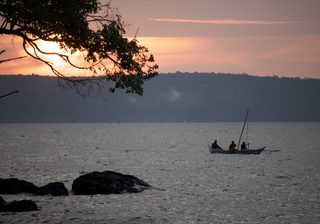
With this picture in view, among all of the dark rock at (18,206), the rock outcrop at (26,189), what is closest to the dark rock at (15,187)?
the rock outcrop at (26,189)

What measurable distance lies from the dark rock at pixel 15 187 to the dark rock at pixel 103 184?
2.95m

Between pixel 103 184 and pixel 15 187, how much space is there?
5.95m

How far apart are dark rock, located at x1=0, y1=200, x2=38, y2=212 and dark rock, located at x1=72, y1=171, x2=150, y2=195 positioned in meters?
8.60

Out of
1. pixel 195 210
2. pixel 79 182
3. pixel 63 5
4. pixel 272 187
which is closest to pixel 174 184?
pixel 272 187

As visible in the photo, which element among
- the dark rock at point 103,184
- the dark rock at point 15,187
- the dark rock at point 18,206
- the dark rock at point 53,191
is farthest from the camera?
the dark rock at point 103,184

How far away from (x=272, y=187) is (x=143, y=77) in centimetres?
2726

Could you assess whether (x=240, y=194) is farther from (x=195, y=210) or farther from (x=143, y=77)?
(x=143, y=77)

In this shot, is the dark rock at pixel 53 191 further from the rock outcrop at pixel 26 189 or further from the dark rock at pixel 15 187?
the dark rock at pixel 15 187

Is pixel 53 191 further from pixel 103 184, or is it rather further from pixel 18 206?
pixel 18 206

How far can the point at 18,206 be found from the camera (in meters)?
30.0

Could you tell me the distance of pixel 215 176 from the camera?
5994 cm

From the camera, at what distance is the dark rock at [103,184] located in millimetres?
39531

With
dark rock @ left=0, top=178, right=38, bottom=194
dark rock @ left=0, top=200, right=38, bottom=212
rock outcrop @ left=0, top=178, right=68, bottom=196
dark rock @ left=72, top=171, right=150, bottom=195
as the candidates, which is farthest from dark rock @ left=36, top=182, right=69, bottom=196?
dark rock @ left=0, top=200, right=38, bottom=212

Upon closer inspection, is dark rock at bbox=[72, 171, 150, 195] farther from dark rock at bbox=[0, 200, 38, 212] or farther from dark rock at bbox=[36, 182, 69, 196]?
dark rock at bbox=[0, 200, 38, 212]
